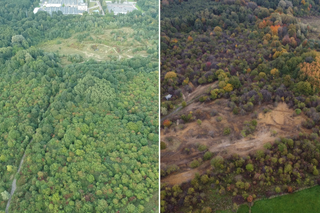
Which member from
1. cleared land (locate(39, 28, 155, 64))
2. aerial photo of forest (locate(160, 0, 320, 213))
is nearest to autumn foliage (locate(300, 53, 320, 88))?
aerial photo of forest (locate(160, 0, 320, 213))

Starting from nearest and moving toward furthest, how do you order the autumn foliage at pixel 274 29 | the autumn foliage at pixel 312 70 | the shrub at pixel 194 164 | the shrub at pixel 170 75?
the shrub at pixel 194 164 → the autumn foliage at pixel 312 70 → the shrub at pixel 170 75 → the autumn foliage at pixel 274 29

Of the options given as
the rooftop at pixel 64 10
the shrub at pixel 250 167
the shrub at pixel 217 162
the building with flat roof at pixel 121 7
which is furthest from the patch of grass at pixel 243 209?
the rooftop at pixel 64 10

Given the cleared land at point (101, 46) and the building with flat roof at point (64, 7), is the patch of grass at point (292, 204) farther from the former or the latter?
the building with flat roof at point (64, 7)

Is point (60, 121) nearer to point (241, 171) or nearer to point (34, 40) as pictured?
point (241, 171)

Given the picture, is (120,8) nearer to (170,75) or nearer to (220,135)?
(170,75)

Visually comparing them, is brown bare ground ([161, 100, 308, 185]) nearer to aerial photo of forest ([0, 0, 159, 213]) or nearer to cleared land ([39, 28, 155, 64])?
aerial photo of forest ([0, 0, 159, 213])

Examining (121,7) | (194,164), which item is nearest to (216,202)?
(194,164)
